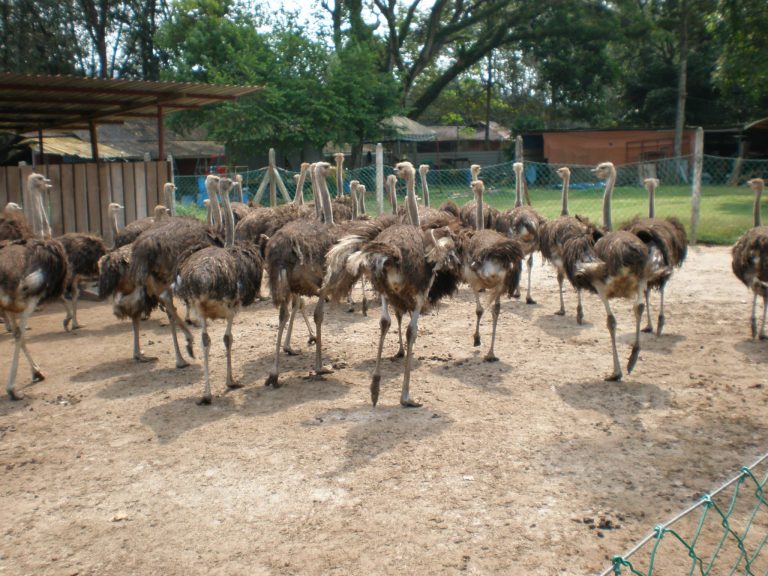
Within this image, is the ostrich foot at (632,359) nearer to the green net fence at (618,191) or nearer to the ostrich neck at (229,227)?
the ostrich neck at (229,227)

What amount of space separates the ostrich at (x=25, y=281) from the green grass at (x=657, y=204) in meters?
8.57

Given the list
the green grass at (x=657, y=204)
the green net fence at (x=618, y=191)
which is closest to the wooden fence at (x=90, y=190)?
the green grass at (x=657, y=204)

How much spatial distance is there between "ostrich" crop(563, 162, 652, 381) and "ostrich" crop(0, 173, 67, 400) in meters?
4.62

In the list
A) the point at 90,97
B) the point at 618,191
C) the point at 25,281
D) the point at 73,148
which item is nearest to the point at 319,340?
the point at 25,281

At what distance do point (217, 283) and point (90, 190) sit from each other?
6.58 metres

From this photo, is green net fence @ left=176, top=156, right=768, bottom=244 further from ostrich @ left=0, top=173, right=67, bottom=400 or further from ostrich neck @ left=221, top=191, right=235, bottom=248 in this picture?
ostrich @ left=0, top=173, right=67, bottom=400

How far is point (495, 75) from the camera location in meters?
53.7

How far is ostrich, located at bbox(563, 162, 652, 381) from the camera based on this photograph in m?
6.48

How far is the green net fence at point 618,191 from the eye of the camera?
679 inches

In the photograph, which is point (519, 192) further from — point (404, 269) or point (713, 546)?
point (713, 546)

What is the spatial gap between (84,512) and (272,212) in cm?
587

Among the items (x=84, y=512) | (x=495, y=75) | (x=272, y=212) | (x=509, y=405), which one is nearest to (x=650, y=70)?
(x=495, y=75)

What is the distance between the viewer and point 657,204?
20.4 meters

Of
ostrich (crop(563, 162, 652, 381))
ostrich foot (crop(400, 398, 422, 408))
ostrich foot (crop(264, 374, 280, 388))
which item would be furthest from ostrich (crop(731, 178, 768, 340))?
ostrich foot (crop(264, 374, 280, 388))
